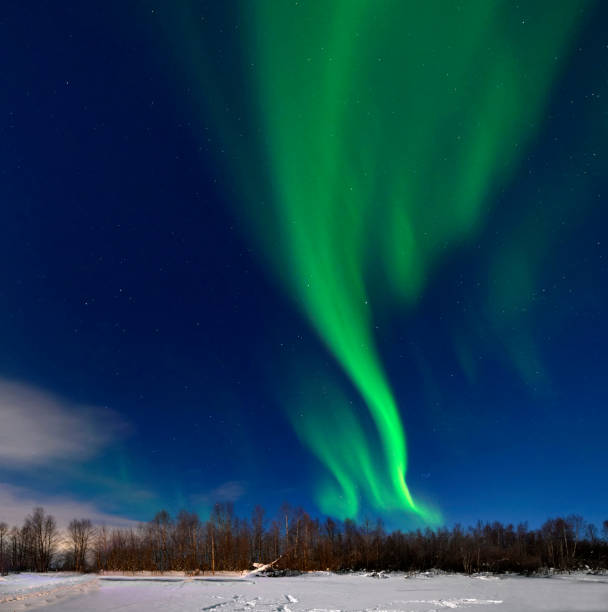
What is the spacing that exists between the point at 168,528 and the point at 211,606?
9019 centimetres

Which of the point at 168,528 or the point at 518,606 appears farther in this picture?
the point at 168,528

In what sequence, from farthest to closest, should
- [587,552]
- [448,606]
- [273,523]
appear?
[587,552], [273,523], [448,606]

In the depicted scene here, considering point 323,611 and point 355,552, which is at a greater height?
point 323,611

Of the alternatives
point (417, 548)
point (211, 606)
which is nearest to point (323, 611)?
point (211, 606)

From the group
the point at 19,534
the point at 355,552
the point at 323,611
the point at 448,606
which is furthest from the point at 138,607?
the point at 19,534

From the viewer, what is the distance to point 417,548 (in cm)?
9575

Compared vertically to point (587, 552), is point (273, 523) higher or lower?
higher

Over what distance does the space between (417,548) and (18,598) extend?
3360 inches

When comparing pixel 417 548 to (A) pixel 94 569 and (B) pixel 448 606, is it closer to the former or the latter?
(A) pixel 94 569

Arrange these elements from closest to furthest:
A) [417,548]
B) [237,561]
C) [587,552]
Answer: [237,561] → [417,548] → [587,552]

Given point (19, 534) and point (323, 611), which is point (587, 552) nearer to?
point (323, 611)

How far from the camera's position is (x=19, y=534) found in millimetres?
106562

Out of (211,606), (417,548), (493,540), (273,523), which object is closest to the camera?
(211,606)

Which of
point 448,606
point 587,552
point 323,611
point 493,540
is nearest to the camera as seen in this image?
point 323,611
